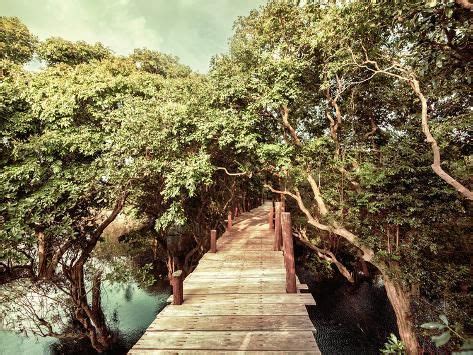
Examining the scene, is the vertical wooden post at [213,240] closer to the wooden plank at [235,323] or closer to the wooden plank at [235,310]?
the wooden plank at [235,310]

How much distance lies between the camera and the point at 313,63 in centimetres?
1239

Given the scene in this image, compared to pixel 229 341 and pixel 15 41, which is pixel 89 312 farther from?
pixel 15 41

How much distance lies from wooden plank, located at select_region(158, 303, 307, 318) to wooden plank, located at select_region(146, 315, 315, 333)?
0.13 m

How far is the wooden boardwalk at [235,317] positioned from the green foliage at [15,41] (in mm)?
17091

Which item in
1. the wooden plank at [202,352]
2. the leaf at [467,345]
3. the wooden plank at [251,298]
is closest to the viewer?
the leaf at [467,345]

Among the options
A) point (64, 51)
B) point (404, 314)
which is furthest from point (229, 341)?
point (64, 51)

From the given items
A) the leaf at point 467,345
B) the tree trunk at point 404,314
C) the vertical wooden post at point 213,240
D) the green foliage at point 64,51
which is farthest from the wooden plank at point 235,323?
the green foliage at point 64,51

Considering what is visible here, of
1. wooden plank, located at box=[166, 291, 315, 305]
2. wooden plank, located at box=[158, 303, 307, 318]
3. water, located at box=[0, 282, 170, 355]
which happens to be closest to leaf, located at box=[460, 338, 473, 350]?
wooden plank, located at box=[158, 303, 307, 318]

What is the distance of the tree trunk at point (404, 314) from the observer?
964 cm

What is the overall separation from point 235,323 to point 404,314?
8.08 m

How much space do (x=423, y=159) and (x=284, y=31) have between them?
7.90 metres

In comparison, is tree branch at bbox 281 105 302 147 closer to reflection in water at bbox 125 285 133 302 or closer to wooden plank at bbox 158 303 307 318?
wooden plank at bbox 158 303 307 318

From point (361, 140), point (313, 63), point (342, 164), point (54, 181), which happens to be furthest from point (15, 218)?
point (361, 140)

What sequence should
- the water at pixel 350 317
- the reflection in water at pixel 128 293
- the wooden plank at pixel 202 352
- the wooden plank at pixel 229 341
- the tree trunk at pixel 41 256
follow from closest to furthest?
the wooden plank at pixel 202 352 → the wooden plank at pixel 229 341 → the tree trunk at pixel 41 256 → the water at pixel 350 317 → the reflection in water at pixel 128 293
